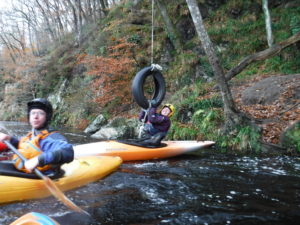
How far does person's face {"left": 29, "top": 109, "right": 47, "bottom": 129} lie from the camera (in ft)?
10.8

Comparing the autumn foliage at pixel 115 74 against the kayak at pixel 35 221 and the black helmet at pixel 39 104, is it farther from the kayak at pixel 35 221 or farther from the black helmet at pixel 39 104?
the kayak at pixel 35 221

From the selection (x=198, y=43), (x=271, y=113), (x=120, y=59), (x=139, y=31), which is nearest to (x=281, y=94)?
(x=271, y=113)

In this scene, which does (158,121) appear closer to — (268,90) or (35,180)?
(35,180)

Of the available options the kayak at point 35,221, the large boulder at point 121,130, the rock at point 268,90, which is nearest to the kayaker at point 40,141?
the kayak at point 35,221

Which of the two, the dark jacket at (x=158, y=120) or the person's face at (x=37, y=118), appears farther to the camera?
the dark jacket at (x=158, y=120)

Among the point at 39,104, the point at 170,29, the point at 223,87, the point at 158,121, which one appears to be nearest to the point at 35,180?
the point at 39,104

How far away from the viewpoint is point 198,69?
12.0 meters

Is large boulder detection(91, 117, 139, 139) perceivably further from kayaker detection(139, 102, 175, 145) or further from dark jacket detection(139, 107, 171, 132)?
dark jacket detection(139, 107, 171, 132)

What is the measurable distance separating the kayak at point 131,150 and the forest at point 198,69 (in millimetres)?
1373

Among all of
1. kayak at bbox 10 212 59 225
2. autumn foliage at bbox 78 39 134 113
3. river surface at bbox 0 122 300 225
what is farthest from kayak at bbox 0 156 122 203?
autumn foliage at bbox 78 39 134 113

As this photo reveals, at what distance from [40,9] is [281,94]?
25480mm

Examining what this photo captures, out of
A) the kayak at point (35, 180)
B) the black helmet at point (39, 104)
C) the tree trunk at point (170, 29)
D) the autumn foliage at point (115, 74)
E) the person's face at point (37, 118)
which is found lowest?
the kayak at point (35, 180)

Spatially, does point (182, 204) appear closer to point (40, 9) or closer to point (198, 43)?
point (198, 43)

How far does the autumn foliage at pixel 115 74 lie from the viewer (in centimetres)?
1179
